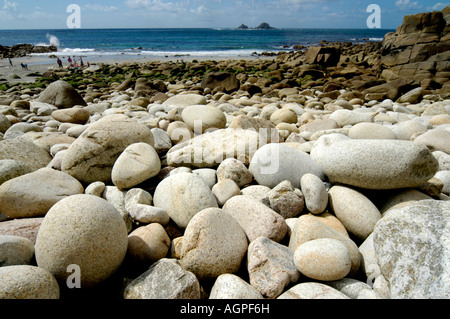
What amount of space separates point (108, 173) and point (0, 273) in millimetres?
2006

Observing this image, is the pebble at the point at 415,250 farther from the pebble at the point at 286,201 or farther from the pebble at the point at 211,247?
the pebble at the point at 211,247

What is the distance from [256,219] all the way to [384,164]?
1.40 meters

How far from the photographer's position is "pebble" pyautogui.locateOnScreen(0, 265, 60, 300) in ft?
5.23

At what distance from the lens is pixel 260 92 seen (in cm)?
1194

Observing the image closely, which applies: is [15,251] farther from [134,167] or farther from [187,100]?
[187,100]

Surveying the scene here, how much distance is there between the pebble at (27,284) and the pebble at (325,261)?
164 cm

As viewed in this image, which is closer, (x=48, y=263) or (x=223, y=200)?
(x=48, y=263)

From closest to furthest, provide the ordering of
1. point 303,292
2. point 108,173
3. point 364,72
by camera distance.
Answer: point 303,292
point 108,173
point 364,72

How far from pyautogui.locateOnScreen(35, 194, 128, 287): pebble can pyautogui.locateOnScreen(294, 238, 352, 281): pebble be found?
4.43 ft

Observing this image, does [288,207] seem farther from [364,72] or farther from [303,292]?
[364,72]

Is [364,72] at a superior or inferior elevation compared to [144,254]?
superior

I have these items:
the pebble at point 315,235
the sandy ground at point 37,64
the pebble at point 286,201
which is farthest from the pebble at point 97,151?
the sandy ground at point 37,64

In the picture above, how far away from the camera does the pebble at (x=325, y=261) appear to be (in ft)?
6.41

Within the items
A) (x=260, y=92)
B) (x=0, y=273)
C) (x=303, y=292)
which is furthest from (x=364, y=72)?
(x=0, y=273)
